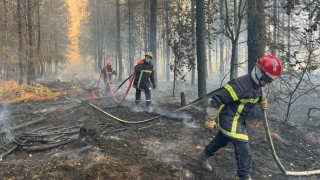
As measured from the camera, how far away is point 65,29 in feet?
124

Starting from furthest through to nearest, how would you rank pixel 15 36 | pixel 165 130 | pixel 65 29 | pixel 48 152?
pixel 65 29 < pixel 15 36 < pixel 165 130 < pixel 48 152

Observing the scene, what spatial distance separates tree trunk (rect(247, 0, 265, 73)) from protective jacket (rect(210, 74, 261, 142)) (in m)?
3.88

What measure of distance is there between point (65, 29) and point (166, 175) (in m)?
39.7

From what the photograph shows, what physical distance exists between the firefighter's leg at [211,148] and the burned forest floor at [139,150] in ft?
0.46

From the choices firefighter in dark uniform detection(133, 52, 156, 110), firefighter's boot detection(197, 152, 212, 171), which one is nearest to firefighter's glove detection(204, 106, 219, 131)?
firefighter's boot detection(197, 152, 212, 171)

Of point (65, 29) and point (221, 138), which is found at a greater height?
point (65, 29)

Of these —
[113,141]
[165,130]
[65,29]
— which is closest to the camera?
[113,141]

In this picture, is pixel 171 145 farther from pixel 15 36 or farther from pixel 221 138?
pixel 15 36

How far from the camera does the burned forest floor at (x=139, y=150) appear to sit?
3650 mm

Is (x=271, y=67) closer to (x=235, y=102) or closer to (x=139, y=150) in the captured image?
(x=235, y=102)

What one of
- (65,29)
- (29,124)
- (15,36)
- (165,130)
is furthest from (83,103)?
(65,29)

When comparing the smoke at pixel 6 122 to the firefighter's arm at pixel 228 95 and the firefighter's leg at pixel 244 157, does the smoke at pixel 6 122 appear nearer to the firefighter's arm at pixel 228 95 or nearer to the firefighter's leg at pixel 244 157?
the firefighter's arm at pixel 228 95

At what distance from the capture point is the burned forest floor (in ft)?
Result: 12.0

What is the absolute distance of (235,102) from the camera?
3387 millimetres
